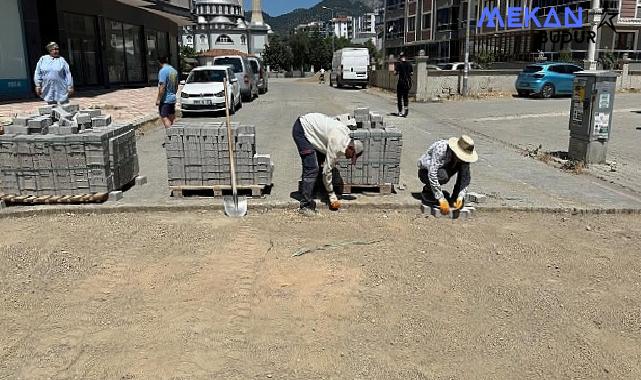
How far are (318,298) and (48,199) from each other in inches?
164

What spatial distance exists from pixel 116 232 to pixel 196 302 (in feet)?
6.85

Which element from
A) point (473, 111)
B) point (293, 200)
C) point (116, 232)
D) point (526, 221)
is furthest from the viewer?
point (473, 111)

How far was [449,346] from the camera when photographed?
3.70 meters

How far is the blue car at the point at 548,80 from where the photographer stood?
25.0 m

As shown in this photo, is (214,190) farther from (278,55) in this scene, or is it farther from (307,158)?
(278,55)

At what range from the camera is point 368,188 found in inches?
287


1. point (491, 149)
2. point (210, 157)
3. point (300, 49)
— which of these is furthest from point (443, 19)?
point (210, 157)

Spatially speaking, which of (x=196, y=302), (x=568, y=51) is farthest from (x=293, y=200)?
(x=568, y=51)

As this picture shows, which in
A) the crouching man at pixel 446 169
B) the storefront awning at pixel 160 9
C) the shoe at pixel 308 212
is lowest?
the shoe at pixel 308 212

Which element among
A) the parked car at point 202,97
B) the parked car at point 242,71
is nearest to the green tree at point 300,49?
the parked car at point 242,71

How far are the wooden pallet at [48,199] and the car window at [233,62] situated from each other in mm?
16337

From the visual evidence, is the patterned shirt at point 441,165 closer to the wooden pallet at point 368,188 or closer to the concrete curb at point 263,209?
the concrete curb at point 263,209

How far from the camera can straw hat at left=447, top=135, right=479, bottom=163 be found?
5.91 m

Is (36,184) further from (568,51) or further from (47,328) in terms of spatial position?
(568,51)
